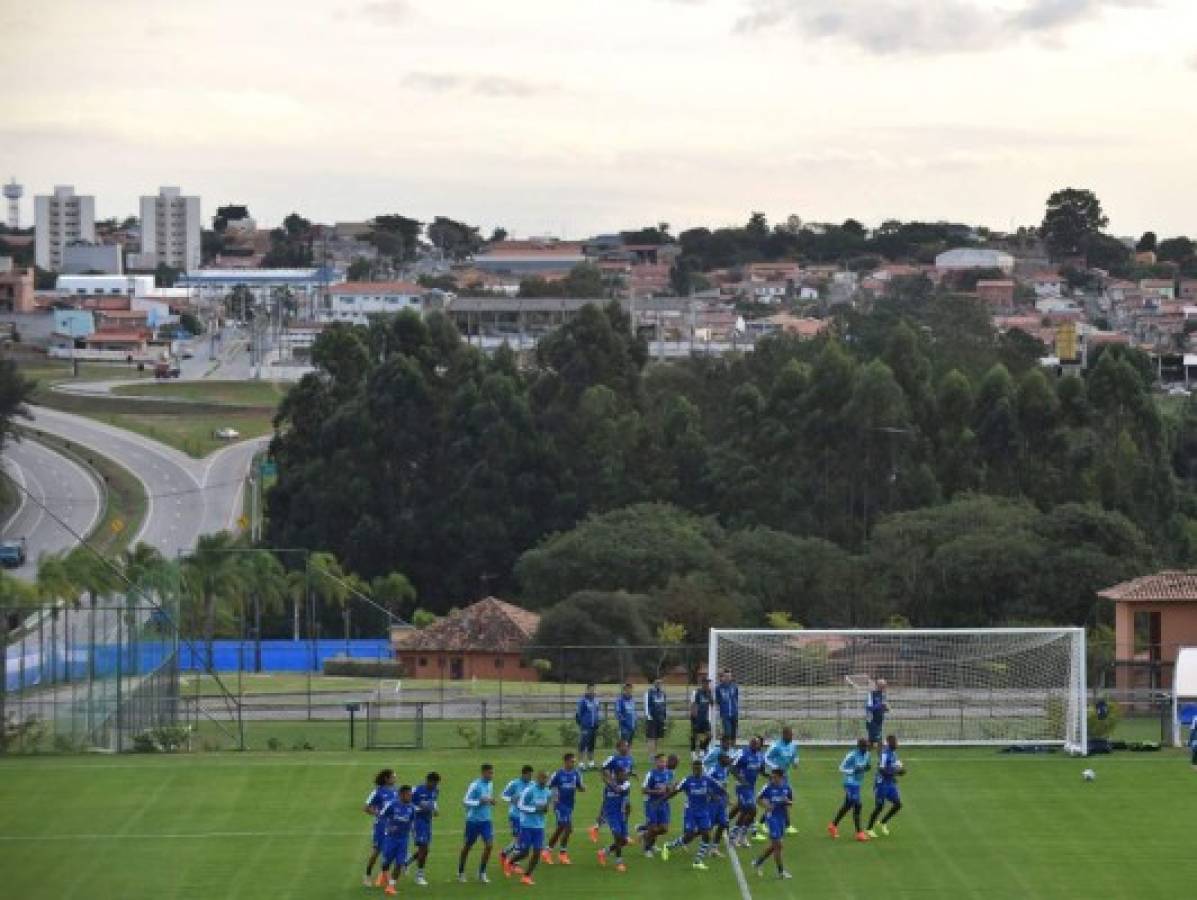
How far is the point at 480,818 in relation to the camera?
1150 inches

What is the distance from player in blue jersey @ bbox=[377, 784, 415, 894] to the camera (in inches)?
1113

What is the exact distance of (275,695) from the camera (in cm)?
5219

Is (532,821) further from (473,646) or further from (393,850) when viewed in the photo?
(473,646)

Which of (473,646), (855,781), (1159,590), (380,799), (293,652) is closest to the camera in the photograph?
(380,799)

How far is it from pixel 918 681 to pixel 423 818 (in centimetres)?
1657

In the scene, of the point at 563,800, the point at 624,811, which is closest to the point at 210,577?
the point at 563,800

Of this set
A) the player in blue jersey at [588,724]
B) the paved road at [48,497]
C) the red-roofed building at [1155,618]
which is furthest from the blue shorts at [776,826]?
the paved road at [48,497]

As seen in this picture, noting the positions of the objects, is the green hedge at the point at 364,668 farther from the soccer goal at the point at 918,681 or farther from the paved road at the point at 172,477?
the paved road at the point at 172,477

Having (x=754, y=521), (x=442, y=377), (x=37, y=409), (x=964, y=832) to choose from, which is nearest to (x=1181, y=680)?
(x=964, y=832)

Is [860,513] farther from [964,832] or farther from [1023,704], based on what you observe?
[964,832]

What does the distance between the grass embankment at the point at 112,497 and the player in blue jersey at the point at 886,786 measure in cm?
6307

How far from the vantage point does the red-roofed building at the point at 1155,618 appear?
165 feet

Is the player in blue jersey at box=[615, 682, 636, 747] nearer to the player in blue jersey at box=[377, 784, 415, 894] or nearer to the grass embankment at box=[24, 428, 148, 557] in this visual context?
the player in blue jersey at box=[377, 784, 415, 894]

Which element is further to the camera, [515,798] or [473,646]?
[473,646]
